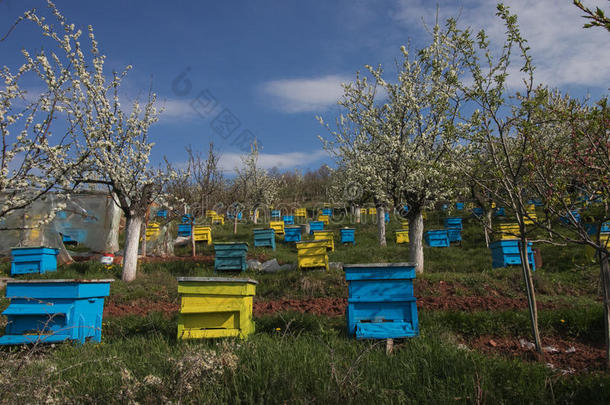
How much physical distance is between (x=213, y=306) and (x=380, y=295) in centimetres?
224

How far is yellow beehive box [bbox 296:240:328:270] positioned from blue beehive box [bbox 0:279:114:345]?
7.29 metres

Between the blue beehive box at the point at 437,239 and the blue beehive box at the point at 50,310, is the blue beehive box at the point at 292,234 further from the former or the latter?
the blue beehive box at the point at 50,310

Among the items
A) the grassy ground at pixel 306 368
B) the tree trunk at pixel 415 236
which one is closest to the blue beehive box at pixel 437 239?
the tree trunk at pixel 415 236

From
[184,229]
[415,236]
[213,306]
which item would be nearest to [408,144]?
[415,236]

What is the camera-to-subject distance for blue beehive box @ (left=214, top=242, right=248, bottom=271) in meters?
12.8

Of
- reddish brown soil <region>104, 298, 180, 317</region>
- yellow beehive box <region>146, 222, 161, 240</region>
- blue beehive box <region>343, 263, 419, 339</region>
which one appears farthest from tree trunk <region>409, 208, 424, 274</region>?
yellow beehive box <region>146, 222, 161, 240</region>

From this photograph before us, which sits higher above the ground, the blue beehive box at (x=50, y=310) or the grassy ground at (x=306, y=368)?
the blue beehive box at (x=50, y=310)

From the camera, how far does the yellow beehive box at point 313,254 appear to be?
11875 millimetres

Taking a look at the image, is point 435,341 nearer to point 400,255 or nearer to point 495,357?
point 495,357

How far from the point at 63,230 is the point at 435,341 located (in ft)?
60.8

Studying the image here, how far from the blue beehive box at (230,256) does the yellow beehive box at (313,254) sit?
221 centimetres

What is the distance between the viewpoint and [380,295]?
4.96 meters

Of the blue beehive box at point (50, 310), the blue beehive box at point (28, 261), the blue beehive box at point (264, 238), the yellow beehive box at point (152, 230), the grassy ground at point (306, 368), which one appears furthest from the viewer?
the blue beehive box at point (264, 238)

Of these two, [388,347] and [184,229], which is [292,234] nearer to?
[184,229]
